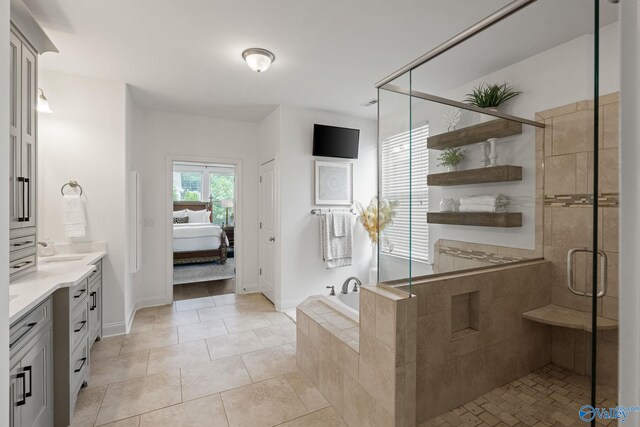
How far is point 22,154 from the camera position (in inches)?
77.4

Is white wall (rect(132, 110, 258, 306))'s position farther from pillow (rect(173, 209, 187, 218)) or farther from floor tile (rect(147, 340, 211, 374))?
pillow (rect(173, 209, 187, 218))

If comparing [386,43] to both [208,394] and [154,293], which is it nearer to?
[208,394]

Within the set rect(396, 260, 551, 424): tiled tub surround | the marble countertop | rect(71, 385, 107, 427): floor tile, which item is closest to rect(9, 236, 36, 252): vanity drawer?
the marble countertop

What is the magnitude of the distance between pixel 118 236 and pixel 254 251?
1.94 meters

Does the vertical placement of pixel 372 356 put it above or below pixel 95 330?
above

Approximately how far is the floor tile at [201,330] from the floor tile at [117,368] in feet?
1.35

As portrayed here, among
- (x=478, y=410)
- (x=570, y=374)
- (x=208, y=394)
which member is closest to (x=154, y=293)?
(x=208, y=394)

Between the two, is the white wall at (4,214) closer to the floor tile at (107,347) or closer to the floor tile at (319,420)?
the floor tile at (319,420)

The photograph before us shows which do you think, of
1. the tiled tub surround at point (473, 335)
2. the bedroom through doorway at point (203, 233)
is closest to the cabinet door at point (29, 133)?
the bedroom through doorway at point (203, 233)

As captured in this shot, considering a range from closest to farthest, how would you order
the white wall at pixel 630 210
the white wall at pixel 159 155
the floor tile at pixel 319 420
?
the white wall at pixel 630 210 < the floor tile at pixel 319 420 < the white wall at pixel 159 155

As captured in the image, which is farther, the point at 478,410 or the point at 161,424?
the point at 161,424

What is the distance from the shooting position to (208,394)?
86.8 inches

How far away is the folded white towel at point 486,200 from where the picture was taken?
1677 millimetres

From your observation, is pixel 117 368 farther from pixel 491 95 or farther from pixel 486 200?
pixel 491 95
